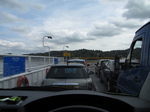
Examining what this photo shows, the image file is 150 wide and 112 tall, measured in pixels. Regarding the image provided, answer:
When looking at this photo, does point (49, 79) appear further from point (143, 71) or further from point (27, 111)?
point (27, 111)

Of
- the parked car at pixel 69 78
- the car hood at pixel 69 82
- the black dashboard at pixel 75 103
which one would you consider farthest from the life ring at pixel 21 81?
the black dashboard at pixel 75 103

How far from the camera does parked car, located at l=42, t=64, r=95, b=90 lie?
5.21m

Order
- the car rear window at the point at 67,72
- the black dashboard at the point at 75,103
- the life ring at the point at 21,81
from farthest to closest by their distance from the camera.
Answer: the life ring at the point at 21,81, the car rear window at the point at 67,72, the black dashboard at the point at 75,103

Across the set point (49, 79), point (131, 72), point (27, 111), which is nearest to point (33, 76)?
point (49, 79)

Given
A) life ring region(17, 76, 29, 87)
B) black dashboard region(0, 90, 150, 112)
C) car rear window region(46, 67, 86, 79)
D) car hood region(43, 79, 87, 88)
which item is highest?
black dashboard region(0, 90, 150, 112)

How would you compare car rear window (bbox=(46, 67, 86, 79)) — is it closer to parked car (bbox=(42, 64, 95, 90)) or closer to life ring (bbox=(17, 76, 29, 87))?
parked car (bbox=(42, 64, 95, 90))

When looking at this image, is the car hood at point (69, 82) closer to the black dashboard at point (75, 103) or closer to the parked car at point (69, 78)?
the parked car at point (69, 78)

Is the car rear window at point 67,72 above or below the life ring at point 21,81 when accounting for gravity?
above

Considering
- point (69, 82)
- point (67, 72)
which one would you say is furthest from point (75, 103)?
point (67, 72)

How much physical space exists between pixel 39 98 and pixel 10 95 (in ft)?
1.58

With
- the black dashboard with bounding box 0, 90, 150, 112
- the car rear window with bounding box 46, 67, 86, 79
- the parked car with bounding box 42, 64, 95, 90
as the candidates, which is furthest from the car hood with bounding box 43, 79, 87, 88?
the black dashboard with bounding box 0, 90, 150, 112

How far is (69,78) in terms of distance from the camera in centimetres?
548

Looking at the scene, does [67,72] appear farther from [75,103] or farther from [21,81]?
[75,103]

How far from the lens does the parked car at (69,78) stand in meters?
5.21
